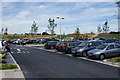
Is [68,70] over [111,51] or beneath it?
beneath

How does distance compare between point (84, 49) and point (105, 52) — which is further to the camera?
point (84, 49)

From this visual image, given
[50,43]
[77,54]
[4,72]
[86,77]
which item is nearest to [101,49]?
[77,54]

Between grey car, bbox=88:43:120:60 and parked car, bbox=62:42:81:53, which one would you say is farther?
parked car, bbox=62:42:81:53

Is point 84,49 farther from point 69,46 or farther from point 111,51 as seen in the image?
point 69,46

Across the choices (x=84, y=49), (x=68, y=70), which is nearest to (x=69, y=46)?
(x=84, y=49)

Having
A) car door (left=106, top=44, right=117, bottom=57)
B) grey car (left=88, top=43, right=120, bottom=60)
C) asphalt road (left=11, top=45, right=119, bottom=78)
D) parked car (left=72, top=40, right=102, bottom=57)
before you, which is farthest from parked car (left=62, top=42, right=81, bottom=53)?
asphalt road (left=11, top=45, right=119, bottom=78)

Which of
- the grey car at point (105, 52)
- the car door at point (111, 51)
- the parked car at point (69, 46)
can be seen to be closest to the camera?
the grey car at point (105, 52)

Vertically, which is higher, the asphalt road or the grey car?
the grey car

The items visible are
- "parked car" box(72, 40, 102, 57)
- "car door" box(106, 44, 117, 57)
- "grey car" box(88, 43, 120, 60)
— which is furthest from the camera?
"parked car" box(72, 40, 102, 57)

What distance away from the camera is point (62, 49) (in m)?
25.0

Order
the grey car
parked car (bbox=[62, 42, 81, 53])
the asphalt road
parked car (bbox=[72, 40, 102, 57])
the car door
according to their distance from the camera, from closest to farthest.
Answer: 1. the asphalt road
2. the grey car
3. the car door
4. parked car (bbox=[72, 40, 102, 57])
5. parked car (bbox=[62, 42, 81, 53])

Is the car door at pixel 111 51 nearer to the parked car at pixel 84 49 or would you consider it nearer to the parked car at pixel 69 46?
the parked car at pixel 84 49

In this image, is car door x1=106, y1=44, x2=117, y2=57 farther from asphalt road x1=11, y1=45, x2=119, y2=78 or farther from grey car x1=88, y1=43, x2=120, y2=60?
asphalt road x1=11, y1=45, x2=119, y2=78

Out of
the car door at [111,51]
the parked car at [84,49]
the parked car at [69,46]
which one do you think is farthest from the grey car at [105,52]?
the parked car at [69,46]
